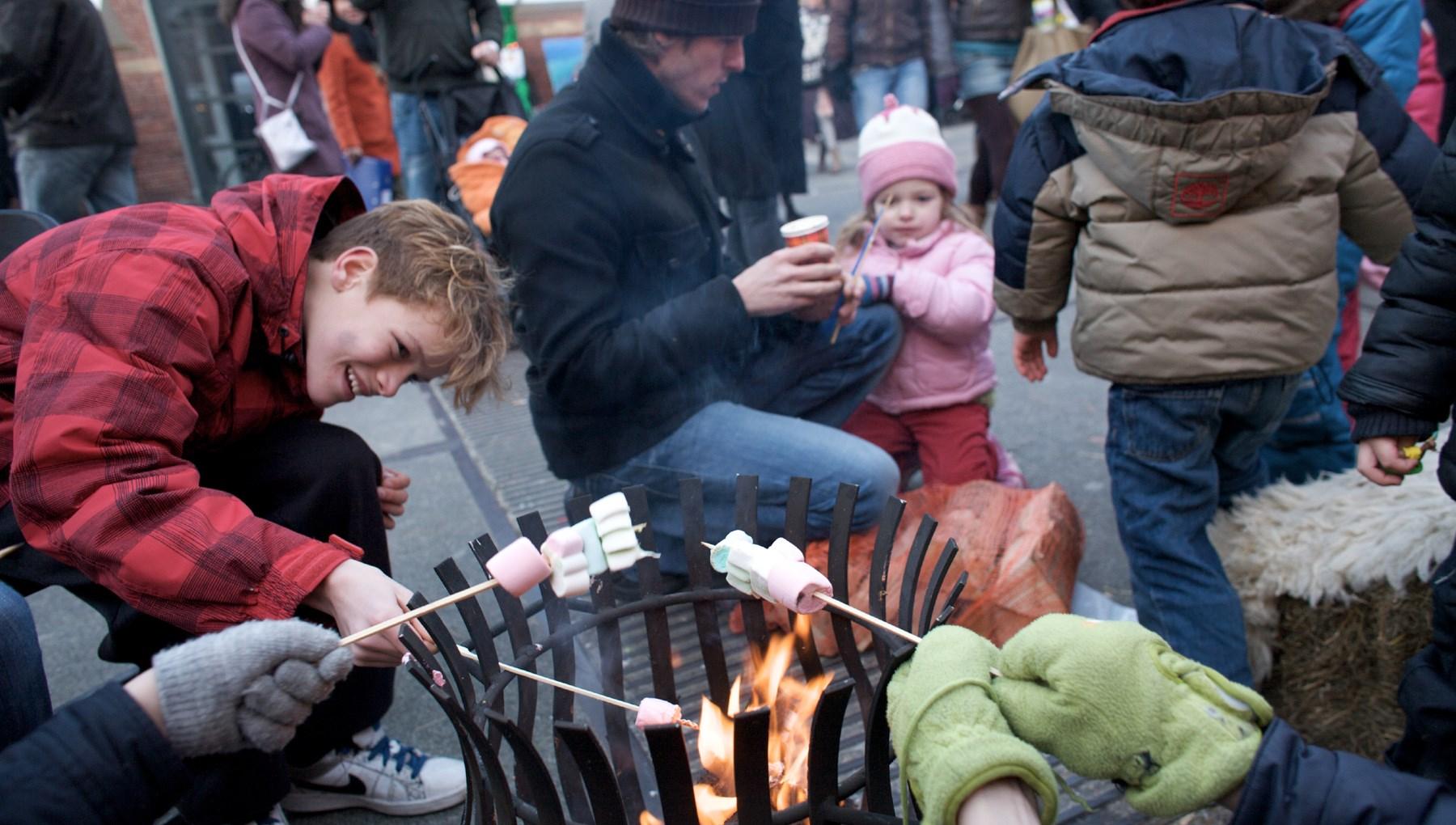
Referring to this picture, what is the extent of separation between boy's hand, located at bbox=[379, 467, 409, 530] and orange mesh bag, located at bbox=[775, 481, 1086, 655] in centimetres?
88

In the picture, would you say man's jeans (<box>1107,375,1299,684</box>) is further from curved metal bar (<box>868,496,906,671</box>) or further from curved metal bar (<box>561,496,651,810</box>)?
curved metal bar (<box>561,496,651,810</box>)

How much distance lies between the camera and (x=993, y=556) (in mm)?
2213

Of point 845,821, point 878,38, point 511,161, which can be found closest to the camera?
point 845,821

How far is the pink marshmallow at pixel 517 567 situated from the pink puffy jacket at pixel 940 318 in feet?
6.01

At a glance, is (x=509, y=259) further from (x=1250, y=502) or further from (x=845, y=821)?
(x=1250, y=502)

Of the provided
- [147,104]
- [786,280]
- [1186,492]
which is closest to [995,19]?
[786,280]

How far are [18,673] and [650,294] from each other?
1.48 meters

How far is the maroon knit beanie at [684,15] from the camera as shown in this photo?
226cm

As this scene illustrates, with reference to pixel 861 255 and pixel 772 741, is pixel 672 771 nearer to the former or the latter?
pixel 772 741

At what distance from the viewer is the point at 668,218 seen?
2416 mm

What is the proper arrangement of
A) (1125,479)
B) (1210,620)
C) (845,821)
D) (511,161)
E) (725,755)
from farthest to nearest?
(511,161)
(1125,479)
(1210,620)
(725,755)
(845,821)

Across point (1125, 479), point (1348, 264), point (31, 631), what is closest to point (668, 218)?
point (1125, 479)

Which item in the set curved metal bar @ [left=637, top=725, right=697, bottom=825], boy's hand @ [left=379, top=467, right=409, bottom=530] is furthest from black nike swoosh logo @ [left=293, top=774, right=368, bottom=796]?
curved metal bar @ [left=637, top=725, right=697, bottom=825]

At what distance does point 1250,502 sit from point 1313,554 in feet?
0.67
